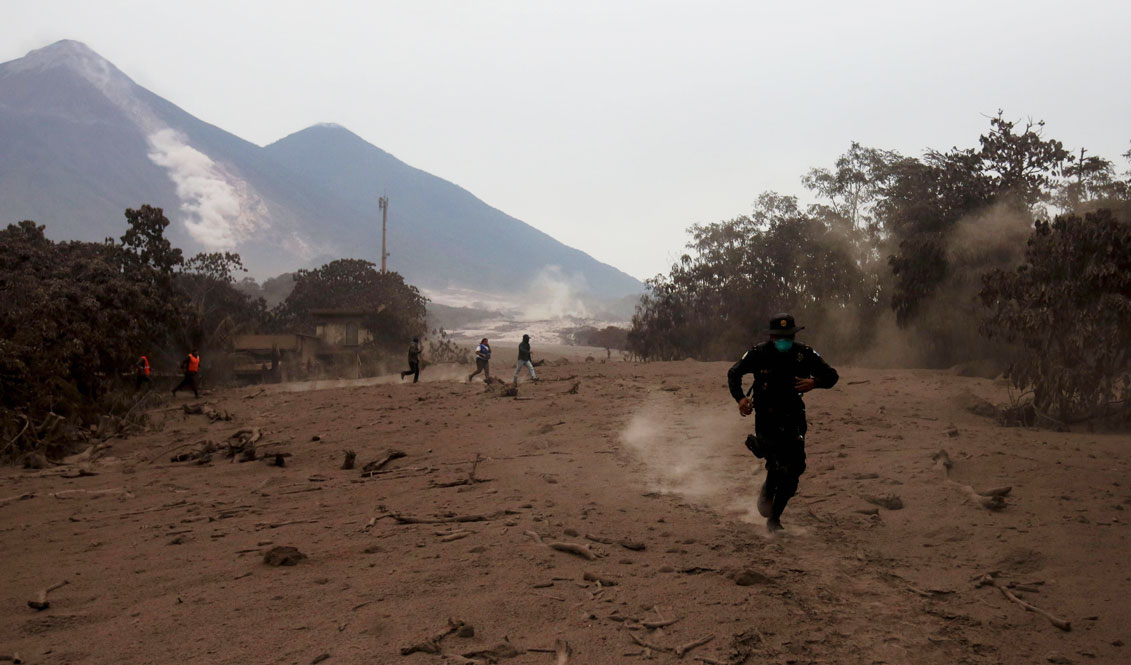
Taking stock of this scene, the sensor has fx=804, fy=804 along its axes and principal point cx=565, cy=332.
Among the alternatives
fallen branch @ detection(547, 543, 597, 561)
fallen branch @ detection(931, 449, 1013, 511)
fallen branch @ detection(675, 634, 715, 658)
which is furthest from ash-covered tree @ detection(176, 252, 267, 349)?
fallen branch @ detection(675, 634, 715, 658)

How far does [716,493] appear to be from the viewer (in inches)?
329

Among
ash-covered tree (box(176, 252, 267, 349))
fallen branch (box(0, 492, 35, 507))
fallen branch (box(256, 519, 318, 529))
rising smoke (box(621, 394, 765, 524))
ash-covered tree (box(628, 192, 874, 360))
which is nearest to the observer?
fallen branch (box(256, 519, 318, 529))

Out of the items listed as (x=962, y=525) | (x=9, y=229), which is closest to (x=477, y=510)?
Result: (x=962, y=525)

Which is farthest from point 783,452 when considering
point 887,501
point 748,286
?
point 748,286

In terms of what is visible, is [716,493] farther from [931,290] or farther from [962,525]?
[931,290]

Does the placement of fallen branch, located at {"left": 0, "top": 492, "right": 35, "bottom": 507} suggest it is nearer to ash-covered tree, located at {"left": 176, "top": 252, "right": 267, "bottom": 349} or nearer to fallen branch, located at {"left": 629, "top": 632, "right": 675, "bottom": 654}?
fallen branch, located at {"left": 629, "top": 632, "right": 675, "bottom": 654}

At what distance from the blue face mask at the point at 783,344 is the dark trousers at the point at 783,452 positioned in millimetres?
543

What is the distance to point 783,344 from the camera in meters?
6.62

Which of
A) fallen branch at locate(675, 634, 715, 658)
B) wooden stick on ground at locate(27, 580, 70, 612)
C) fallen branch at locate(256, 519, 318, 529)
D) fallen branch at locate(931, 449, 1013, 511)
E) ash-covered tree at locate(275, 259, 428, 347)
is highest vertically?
ash-covered tree at locate(275, 259, 428, 347)

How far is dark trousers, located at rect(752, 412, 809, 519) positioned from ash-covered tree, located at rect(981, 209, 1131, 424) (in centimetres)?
946

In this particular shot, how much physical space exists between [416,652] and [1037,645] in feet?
11.1

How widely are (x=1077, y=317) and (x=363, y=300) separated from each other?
1619 inches

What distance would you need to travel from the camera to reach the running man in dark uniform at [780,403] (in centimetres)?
650

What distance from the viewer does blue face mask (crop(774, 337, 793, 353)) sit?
6.62 metres
